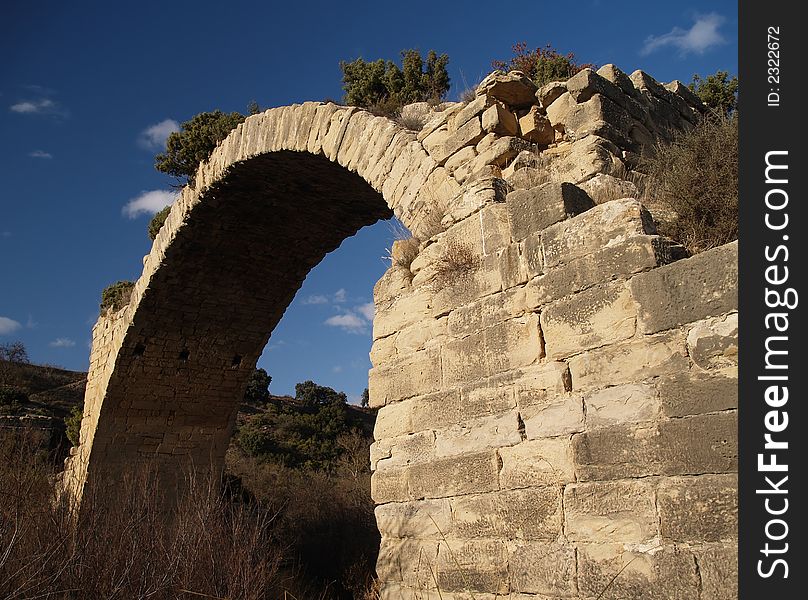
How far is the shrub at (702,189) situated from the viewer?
3.54m

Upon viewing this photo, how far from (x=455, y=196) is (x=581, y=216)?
1.22 meters

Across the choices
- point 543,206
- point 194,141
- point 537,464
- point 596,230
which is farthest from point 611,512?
point 194,141

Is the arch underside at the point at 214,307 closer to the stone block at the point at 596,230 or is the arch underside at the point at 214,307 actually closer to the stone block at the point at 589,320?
the stone block at the point at 596,230

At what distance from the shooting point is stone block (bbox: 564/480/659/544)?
2.68 metres

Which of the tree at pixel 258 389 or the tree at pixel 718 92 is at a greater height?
the tree at pixel 718 92

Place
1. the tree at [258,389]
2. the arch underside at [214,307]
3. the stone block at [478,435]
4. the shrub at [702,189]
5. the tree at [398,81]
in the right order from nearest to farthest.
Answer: the stone block at [478,435], the shrub at [702,189], the tree at [398,81], the arch underside at [214,307], the tree at [258,389]

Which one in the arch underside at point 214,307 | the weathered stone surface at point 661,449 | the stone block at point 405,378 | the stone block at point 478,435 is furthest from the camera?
the arch underside at point 214,307

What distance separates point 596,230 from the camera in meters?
3.17

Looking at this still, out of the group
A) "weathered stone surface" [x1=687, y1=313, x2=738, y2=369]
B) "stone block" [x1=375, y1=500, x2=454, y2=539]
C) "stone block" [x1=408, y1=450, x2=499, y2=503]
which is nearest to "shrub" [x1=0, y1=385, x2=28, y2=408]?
"stone block" [x1=375, y1=500, x2=454, y2=539]

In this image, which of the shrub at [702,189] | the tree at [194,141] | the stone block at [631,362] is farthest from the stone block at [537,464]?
the tree at [194,141]

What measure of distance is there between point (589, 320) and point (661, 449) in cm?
70

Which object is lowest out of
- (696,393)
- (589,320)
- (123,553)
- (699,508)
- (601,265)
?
(123,553)

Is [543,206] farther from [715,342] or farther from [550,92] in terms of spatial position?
[550,92]

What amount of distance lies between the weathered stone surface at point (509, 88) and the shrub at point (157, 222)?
22.9ft
